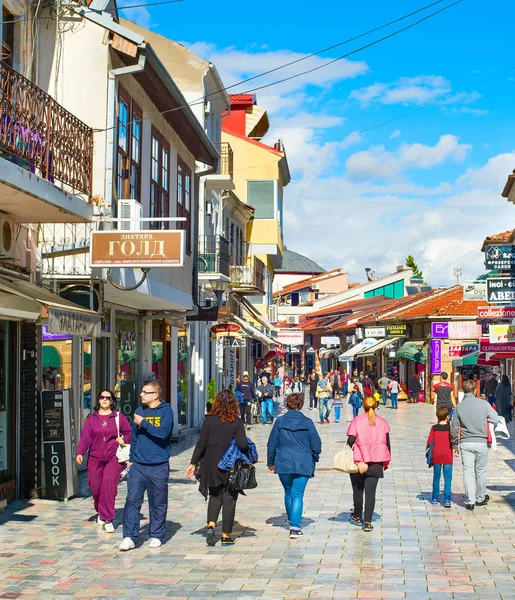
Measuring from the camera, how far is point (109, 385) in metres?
18.3

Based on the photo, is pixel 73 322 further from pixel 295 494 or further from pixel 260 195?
pixel 260 195

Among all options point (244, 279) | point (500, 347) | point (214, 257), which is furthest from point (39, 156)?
point (244, 279)

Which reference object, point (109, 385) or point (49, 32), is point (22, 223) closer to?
point (49, 32)

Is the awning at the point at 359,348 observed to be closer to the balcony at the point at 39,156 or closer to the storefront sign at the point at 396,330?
the storefront sign at the point at 396,330

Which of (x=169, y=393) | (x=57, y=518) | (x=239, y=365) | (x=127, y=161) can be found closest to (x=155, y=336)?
(x=169, y=393)

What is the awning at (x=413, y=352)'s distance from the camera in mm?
48688

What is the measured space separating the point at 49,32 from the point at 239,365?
1146 inches

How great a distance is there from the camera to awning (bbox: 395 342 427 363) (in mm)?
48688

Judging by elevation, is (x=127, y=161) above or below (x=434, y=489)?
above

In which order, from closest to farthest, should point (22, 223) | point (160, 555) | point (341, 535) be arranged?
1. point (160, 555)
2. point (341, 535)
3. point (22, 223)

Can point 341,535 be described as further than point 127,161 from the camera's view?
No

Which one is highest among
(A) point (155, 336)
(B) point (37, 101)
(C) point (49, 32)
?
(C) point (49, 32)

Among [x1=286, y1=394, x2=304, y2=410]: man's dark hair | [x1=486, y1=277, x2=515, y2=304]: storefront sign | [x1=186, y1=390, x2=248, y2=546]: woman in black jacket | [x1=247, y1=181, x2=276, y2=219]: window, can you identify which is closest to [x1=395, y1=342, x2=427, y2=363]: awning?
[x1=247, y1=181, x2=276, y2=219]: window

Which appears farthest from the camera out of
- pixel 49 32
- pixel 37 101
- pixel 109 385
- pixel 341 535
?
pixel 109 385
